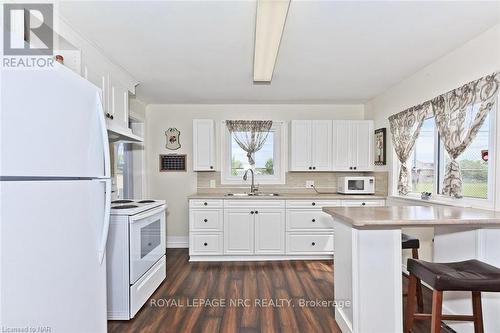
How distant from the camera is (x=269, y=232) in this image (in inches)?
145

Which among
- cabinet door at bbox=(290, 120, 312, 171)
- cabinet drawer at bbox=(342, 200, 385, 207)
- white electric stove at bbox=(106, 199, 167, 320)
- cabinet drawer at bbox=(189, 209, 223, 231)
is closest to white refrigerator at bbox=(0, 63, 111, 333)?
white electric stove at bbox=(106, 199, 167, 320)

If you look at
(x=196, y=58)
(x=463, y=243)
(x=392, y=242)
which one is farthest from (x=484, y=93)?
(x=196, y=58)

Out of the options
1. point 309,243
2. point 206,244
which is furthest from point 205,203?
point 309,243

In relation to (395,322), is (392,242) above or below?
above

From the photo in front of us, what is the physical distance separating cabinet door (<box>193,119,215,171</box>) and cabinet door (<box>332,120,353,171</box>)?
187cm

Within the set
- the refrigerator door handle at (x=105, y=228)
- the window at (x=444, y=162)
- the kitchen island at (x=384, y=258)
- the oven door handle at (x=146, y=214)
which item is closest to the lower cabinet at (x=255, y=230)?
the window at (x=444, y=162)

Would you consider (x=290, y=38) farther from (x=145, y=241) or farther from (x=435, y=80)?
(x=145, y=241)

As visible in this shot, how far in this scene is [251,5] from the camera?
1.76m

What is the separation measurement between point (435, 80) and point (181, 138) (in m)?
3.46

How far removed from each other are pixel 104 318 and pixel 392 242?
1.90 metres

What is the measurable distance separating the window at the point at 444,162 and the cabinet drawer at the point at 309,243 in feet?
4.26

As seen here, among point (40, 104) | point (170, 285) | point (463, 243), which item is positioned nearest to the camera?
point (40, 104)

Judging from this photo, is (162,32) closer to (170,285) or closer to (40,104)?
(40,104)

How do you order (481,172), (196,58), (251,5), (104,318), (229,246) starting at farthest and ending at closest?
1. (229,246)
2. (196,58)
3. (481,172)
4. (251,5)
5. (104,318)
